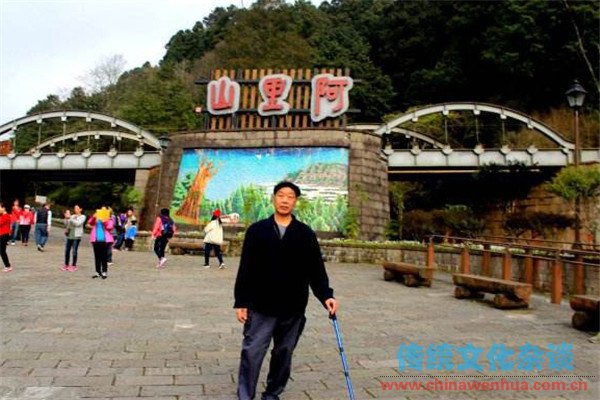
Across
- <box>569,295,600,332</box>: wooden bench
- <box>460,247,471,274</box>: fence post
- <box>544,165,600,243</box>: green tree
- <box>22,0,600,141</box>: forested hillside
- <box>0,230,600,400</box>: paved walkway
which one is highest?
<box>22,0,600,141</box>: forested hillside

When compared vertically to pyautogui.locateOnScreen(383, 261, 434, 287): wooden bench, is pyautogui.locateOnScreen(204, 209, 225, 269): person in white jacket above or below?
above

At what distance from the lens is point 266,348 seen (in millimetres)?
3936

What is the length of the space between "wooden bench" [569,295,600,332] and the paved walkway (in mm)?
196

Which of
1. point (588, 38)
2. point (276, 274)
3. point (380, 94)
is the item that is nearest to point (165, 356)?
point (276, 274)

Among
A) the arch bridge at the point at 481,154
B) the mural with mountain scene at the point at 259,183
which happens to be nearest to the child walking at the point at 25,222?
the mural with mountain scene at the point at 259,183

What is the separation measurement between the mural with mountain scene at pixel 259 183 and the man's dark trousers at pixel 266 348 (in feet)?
61.7

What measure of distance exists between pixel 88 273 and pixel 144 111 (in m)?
40.2

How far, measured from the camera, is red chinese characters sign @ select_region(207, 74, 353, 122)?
84.4ft

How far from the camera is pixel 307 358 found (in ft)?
17.9

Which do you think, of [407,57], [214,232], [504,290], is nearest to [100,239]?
[214,232]

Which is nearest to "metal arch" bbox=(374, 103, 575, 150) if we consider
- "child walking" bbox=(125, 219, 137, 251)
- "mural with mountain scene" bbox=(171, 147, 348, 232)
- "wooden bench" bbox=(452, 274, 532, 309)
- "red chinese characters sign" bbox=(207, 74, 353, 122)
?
"red chinese characters sign" bbox=(207, 74, 353, 122)

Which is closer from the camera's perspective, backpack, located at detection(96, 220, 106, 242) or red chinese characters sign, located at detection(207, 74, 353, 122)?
backpack, located at detection(96, 220, 106, 242)
